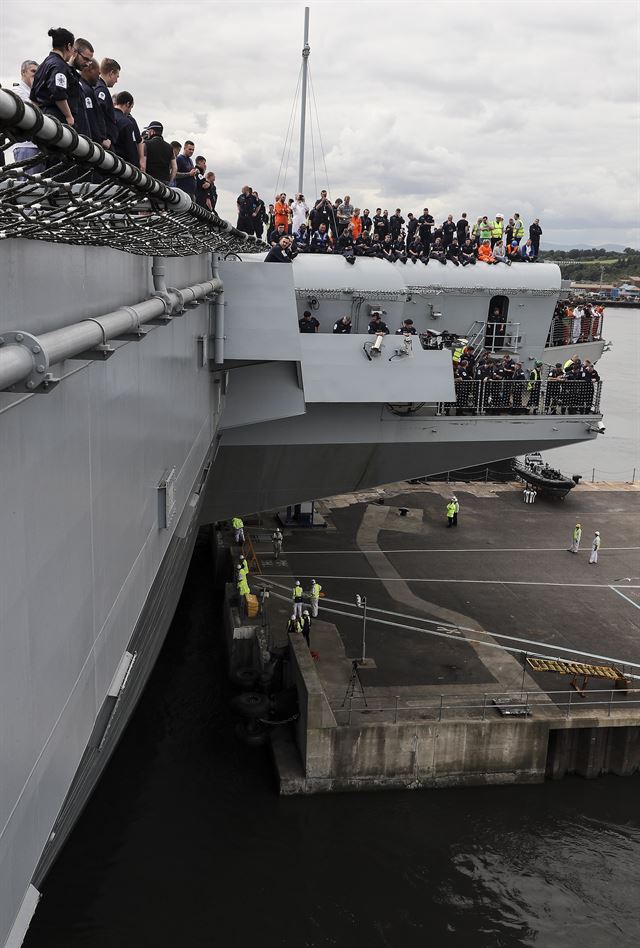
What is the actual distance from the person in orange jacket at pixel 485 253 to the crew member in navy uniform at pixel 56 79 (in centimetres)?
1624

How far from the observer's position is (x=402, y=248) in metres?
19.7

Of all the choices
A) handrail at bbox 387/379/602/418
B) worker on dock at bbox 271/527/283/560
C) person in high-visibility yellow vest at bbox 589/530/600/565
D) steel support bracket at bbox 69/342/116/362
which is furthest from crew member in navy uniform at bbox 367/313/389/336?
person in high-visibility yellow vest at bbox 589/530/600/565

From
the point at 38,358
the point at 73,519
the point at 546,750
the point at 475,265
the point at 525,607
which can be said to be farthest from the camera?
the point at 525,607

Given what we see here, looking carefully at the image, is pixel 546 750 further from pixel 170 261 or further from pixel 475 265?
pixel 170 261

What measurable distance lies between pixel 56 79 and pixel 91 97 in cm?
115

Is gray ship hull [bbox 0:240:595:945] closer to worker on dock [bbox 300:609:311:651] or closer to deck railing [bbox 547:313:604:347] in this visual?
worker on dock [bbox 300:609:311:651]

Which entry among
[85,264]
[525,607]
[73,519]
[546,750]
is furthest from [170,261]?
[525,607]

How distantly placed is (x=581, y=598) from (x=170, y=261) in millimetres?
20306

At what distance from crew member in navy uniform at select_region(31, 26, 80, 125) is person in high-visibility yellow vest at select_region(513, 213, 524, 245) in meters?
18.3

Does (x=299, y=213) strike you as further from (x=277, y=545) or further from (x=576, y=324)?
(x=277, y=545)

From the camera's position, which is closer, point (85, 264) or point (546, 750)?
point (85, 264)

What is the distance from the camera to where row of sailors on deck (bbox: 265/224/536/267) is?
18.5 metres

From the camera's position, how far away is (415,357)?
15773 mm

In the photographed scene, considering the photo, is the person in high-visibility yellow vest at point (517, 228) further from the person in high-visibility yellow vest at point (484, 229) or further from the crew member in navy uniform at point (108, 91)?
the crew member in navy uniform at point (108, 91)
